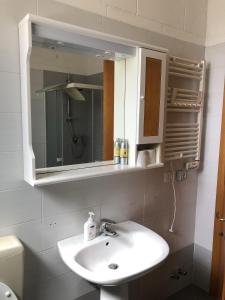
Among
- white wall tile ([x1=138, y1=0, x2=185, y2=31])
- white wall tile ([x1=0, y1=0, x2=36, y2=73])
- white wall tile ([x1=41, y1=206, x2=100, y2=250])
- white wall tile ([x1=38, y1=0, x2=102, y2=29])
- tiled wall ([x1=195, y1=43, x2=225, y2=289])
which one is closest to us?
white wall tile ([x1=0, y1=0, x2=36, y2=73])

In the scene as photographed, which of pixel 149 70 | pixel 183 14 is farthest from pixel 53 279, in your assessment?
pixel 183 14

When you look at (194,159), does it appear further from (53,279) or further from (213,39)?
(53,279)

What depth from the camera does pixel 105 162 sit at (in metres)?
1.66

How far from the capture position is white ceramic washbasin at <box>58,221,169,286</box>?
1.39m

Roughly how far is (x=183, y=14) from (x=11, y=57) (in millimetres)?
1326

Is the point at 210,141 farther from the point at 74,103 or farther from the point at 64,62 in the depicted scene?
the point at 64,62

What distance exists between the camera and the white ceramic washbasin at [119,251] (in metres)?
1.39

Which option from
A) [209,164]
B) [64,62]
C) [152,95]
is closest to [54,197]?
[64,62]

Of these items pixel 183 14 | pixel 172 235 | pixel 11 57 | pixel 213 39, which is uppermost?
pixel 183 14

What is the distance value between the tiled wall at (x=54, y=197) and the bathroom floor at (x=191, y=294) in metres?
0.39

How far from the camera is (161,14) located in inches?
70.3

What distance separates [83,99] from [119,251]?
0.95 m

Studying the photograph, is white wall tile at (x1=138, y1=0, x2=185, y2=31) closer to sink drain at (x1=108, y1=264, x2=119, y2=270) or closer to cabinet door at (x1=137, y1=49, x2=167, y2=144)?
cabinet door at (x1=137, y1=49, x2=167, y2=144)

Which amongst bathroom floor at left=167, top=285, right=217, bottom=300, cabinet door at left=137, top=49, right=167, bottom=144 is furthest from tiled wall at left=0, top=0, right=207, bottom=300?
bathroom floor at left=167, top=285, right=217, bottom=300
